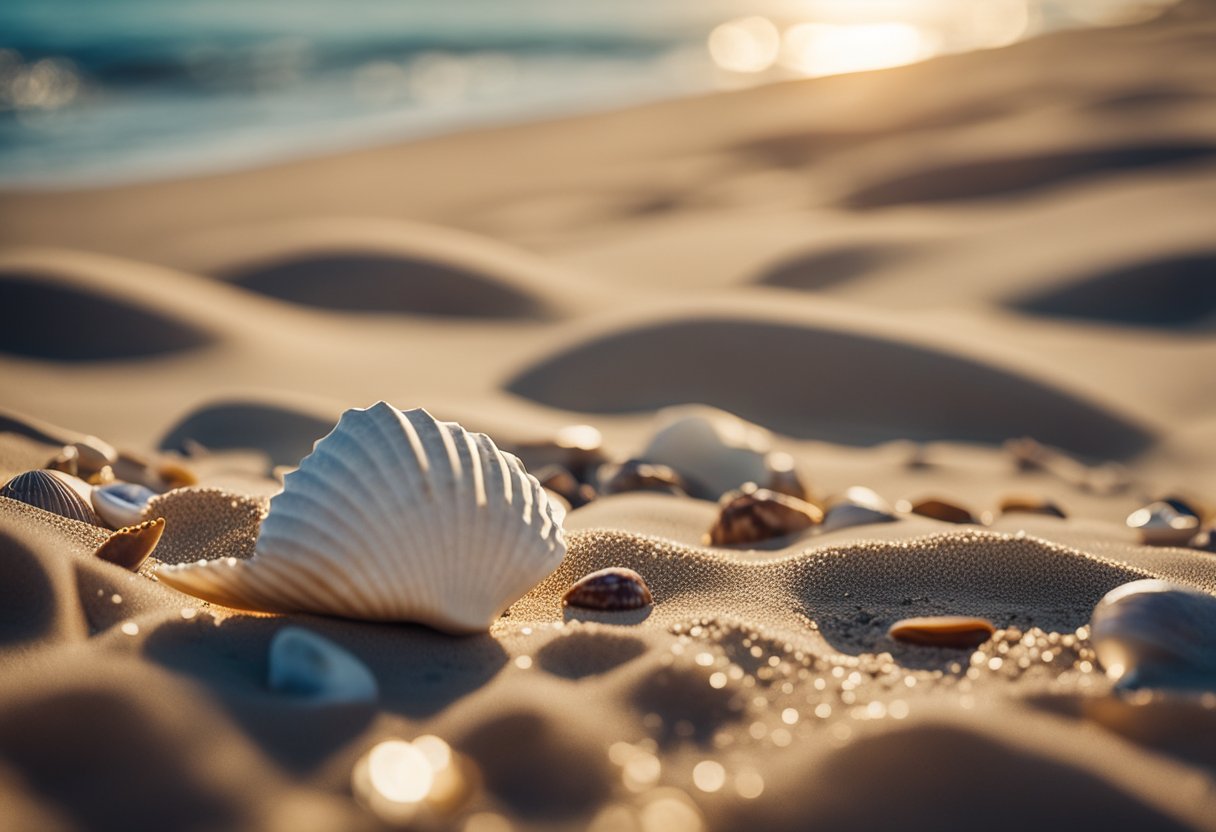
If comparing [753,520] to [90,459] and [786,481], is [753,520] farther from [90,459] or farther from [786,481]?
[90,459]

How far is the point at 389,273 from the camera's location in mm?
4945

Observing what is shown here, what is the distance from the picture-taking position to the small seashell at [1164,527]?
7.20 ft

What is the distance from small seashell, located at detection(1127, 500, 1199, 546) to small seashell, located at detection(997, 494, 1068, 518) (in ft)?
0.70

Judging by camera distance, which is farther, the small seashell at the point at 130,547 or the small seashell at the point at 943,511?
the small seashell at the point at 943,511

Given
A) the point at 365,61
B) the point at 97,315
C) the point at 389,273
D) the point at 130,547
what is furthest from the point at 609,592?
the point at 365,61

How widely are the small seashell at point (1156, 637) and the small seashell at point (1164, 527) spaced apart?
0.77 metres

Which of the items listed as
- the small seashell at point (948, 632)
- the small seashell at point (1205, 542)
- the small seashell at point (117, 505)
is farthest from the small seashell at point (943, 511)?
the small seashell at point (117, 505)

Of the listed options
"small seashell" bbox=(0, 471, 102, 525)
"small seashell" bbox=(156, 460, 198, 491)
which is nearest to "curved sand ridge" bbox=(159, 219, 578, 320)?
"small seashell" bbox=(156, 460, 198, 491)

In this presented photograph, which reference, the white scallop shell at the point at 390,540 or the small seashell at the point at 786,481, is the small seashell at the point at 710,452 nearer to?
the small seashell at the point at 786,481

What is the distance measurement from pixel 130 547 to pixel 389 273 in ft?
11.2

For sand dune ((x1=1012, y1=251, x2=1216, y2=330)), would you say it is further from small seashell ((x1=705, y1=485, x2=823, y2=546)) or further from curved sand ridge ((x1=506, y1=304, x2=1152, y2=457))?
small seashell ((x1=705, y1=485, x2=823, y2=546))

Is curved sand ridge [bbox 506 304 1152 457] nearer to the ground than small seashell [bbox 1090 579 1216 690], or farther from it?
farther from it

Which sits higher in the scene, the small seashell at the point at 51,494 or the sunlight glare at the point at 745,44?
the sunlight glare at the point at 745,44

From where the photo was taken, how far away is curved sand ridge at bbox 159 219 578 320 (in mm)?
4797
